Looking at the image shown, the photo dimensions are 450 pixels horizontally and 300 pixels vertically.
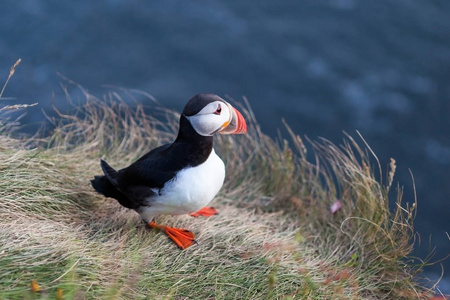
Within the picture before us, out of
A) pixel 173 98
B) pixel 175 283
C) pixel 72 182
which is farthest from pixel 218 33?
pixel 175 283

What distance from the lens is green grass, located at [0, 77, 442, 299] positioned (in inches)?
129

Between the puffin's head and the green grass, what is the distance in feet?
2.56

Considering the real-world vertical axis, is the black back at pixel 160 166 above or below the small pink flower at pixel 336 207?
above

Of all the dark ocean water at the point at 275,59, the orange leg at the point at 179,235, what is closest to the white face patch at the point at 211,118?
the orange leg at the point at 179,235

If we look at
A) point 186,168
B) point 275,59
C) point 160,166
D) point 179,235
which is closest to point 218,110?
point 186,168

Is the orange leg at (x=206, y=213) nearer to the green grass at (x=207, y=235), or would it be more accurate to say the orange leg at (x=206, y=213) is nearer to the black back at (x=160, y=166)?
the green grass at (x=207, y=235)

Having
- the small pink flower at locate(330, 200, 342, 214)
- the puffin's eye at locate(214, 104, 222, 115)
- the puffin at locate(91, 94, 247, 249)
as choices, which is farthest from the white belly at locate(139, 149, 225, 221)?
the small pink flower at locate(330, 200, 342, 214)

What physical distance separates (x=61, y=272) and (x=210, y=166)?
1.12m

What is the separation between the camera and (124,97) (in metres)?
7.33

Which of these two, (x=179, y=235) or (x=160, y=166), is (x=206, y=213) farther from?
(x=160, y=166)

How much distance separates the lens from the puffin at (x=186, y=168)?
364 cm

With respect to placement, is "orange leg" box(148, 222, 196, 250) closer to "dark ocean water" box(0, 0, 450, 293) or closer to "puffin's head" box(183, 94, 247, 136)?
"puffin's head" box(183, 94, 247, 136)

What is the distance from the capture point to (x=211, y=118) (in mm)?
3609

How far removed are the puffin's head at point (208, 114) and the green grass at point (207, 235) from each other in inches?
30.7
